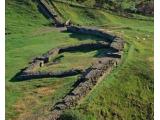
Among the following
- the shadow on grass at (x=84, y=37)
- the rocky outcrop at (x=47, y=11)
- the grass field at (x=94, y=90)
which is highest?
the rocky outcrop at (x=47, y=11)

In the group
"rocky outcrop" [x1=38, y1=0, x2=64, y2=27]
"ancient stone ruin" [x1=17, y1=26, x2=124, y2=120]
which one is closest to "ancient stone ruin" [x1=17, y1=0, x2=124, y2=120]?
"ancient stone ruin" [x1=17, y1=26, x2=124, y2=120]

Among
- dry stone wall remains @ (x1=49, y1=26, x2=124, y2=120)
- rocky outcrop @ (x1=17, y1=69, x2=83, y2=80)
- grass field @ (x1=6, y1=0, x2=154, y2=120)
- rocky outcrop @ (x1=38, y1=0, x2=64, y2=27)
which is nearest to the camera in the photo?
dry stone wall remains @ (x1=49, y1=26, x2=124, y2=120)

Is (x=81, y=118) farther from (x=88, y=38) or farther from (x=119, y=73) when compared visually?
(x=88, y=38)

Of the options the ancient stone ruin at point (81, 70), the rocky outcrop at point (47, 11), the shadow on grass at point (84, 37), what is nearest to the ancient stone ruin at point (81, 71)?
the ancient stone ruin at point (81, 70)

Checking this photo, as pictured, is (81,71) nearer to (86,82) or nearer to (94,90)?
(86,82)

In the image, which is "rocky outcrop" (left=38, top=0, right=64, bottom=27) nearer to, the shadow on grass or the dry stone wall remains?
the shadow on grass

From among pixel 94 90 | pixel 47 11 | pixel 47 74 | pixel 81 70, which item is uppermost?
pixel 47 11

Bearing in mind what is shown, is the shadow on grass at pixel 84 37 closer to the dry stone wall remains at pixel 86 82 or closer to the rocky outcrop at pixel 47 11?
the dry stone wall remains at pixel 86 82

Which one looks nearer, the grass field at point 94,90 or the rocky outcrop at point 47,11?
the grass field at point 94,90

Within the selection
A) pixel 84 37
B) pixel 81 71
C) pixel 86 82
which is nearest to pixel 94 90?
pixel 86 82

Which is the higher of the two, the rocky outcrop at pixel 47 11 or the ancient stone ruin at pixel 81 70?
the rocky outcrop at pixel 47 11

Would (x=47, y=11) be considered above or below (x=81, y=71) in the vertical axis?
above
